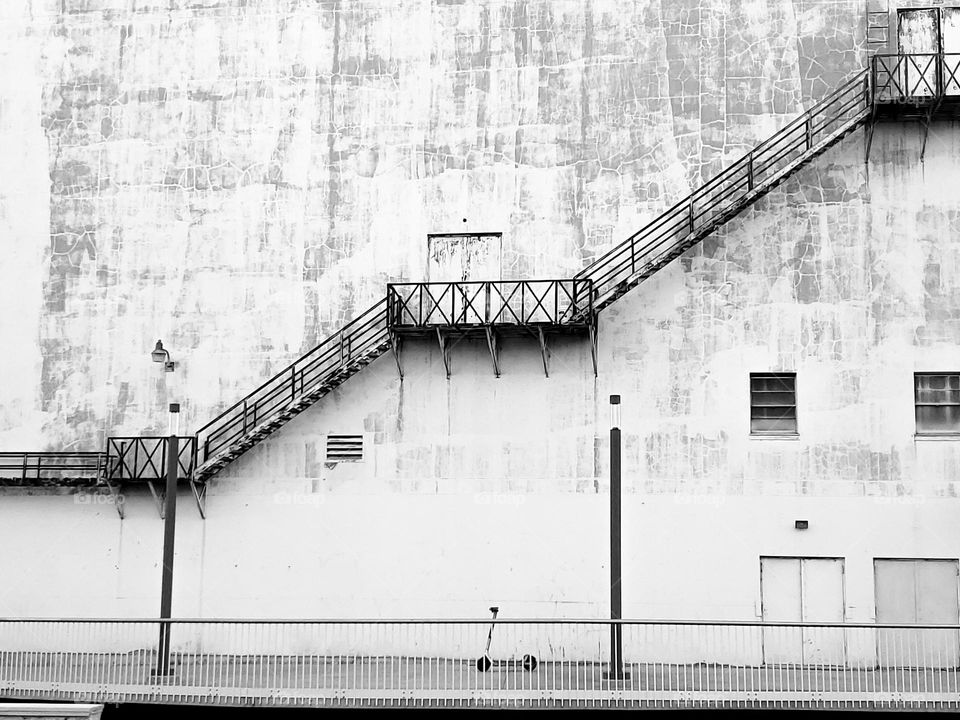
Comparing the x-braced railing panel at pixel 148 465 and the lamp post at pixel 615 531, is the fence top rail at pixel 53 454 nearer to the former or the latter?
the x-braced railing panel at pixel 148 465

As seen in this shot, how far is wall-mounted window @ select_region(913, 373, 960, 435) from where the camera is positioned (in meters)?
27.6

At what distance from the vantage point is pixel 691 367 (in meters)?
28.2

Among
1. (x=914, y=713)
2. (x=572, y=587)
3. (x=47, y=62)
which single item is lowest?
(x=914, y=713)

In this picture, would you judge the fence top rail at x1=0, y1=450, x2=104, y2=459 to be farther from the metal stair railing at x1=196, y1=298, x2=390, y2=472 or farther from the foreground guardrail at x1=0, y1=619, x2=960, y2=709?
the foreground guardrail at x1=0, y1=619, x2=960, y2=709

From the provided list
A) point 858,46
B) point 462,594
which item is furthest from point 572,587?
point 858,46

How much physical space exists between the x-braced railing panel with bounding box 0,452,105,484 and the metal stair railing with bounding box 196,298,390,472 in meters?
2.65

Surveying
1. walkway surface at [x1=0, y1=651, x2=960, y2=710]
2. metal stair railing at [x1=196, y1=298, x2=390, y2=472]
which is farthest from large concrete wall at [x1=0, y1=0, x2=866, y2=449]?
walkway surface at [x1=0, y1=651, x2=960, y2=710]

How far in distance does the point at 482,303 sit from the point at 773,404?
7.00m

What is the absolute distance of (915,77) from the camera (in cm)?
2795

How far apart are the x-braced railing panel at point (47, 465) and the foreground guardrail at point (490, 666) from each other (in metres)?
3.64

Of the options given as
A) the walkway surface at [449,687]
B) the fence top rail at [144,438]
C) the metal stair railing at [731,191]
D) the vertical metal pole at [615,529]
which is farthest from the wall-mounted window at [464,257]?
the walkway surface at [449,687]

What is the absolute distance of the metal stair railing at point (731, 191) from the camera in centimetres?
2709

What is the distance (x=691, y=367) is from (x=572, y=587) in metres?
5.61

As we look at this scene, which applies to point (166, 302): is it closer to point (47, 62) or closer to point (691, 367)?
point (47, 62)
